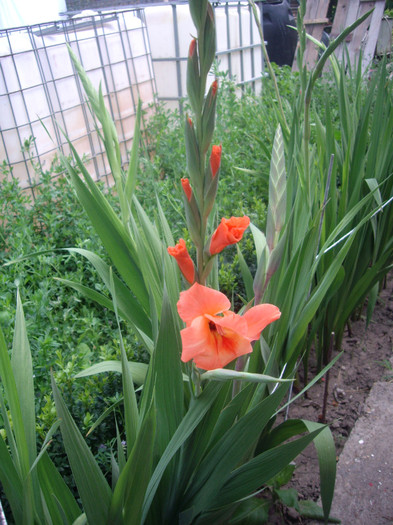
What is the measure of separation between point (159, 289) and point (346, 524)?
2.25 feet

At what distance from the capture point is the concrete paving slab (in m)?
1.23

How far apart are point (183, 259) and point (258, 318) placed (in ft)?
0.39

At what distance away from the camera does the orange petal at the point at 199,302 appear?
24.4 inches

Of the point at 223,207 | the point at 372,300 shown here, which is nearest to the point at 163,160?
the point at 223,207

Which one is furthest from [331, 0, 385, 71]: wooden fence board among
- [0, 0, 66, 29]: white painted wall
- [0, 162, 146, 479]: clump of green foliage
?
[0, 162, 146, 479]: clump of green foliage

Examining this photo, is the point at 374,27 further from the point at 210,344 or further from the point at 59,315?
the point at 210,344

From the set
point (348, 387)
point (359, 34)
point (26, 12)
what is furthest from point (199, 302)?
point (359, 34)

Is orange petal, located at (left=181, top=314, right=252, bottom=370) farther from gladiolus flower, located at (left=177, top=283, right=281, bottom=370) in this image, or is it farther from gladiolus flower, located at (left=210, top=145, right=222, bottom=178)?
gladiolus flower, located at (left=210, top=145, right=222, bottom=178)

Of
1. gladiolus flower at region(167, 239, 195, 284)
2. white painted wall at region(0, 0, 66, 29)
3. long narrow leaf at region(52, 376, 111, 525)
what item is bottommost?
long narrow leaf at region(52, 376, 111, 525)

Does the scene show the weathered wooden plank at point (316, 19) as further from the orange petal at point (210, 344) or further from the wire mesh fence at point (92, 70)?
the orange petal at point (210, 344)

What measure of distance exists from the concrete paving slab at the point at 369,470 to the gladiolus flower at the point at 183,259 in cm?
85

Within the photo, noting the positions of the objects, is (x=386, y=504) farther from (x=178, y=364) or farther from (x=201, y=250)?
(x=201, y=250)

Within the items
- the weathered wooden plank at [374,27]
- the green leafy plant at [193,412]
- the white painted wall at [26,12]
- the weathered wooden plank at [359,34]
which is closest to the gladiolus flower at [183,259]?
the green leafy plant at [193,412]

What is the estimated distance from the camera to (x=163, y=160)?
280 centimetres
